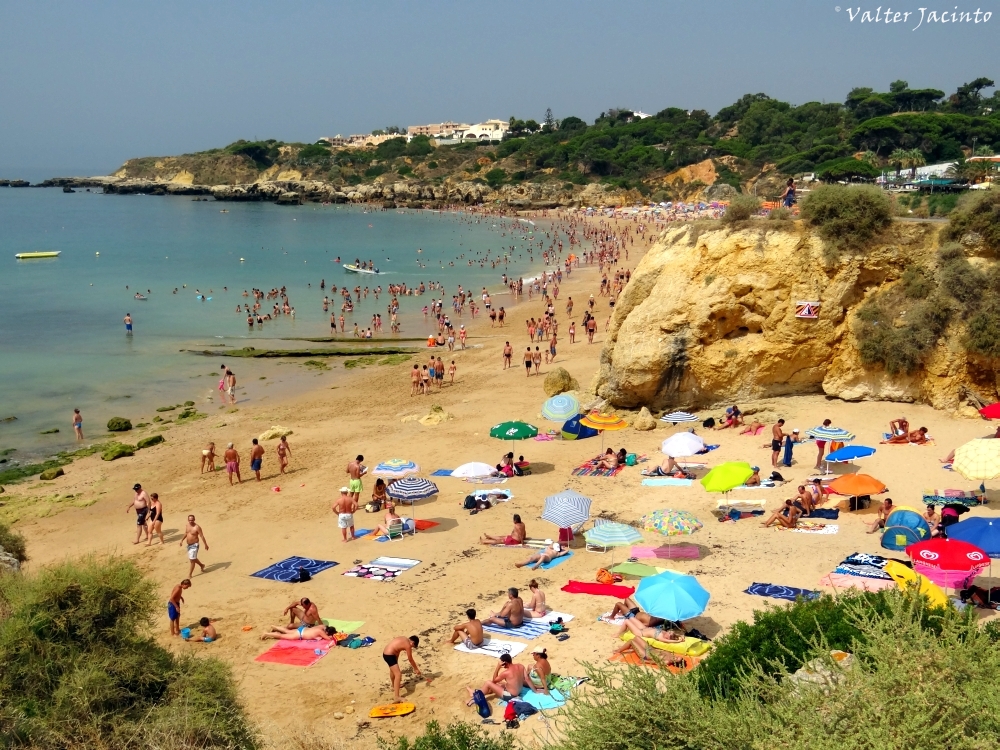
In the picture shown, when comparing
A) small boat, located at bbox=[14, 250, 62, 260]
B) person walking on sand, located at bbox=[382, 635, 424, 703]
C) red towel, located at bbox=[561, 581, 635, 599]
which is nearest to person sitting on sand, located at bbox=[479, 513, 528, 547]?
red towel, located at bbox=[561, 581, 635, 599]

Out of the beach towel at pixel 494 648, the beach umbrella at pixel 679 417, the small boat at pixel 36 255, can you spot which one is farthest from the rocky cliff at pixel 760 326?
the small boat at pixel 36 255

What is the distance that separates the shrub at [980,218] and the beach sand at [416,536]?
3.51 meters

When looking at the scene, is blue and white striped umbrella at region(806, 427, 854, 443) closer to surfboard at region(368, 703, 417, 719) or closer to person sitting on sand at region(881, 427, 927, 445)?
person sitting on sand at region(881, 427, 927, 445)

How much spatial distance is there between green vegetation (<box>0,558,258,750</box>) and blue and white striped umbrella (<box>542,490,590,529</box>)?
5.63 meters

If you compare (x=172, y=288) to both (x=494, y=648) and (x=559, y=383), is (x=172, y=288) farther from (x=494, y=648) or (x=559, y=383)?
(x=494, y=648)

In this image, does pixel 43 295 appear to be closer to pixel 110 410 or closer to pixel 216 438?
pixel 110 410

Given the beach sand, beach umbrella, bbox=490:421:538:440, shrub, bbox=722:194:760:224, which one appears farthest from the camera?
beach umbrella, bbox=490:421:538:440

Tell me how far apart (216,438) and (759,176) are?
247 ft

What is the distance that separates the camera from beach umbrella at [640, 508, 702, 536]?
38.8 ft

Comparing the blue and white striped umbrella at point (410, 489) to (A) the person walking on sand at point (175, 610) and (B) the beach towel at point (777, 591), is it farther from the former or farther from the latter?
(B) the beach towel at point (777, 591)

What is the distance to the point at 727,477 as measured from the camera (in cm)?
1312

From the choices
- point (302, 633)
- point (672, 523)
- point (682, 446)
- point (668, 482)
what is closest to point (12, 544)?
point (302, 633)

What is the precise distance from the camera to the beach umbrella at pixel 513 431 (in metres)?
18.5

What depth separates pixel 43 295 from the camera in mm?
45656
